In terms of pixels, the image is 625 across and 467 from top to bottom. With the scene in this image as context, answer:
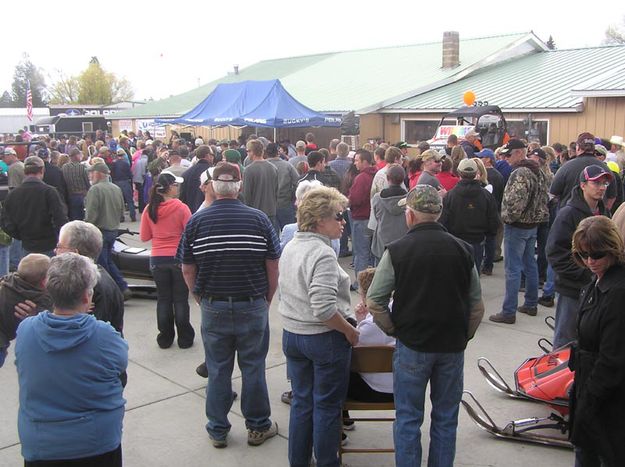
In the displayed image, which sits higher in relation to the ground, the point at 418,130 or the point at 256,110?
the point at 256,110

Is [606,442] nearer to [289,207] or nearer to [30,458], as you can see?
[30,458]

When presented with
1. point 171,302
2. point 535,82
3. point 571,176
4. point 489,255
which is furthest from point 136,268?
point 535,82

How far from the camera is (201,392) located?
5375 mm

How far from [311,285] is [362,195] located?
4.87 meters

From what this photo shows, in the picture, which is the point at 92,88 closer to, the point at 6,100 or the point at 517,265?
the point at 6,100

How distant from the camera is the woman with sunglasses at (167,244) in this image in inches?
245

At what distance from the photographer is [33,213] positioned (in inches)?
287

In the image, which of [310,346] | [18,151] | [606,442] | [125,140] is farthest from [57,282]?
[125,140]

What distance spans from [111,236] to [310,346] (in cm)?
527

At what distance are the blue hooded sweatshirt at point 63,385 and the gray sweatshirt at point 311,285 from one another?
1187mm

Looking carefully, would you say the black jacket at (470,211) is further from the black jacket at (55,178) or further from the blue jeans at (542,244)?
the black jacket at (55,178)

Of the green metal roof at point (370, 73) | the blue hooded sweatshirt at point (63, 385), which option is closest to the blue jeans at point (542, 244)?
the blue hooded sweatshirt at point (63, 385)

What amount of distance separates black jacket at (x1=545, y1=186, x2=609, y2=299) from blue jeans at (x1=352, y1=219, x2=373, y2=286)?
343 cm

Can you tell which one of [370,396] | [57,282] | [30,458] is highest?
[57,282]
